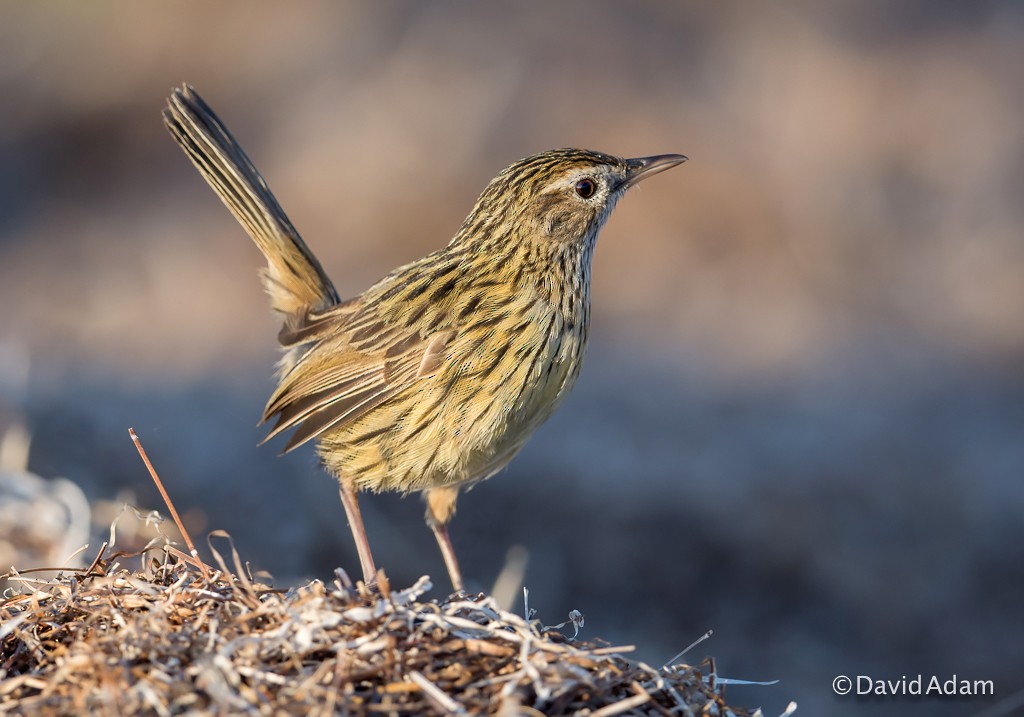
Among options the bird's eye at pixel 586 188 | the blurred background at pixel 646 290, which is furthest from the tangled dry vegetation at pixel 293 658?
the blurred background at pixel 646 290

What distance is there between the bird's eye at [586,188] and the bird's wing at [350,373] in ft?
3.02

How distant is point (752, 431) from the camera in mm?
9602

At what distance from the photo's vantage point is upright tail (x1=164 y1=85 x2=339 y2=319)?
609 centimetres

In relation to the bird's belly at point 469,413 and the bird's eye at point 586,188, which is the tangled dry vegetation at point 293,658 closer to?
the bird's belly at point 469,413

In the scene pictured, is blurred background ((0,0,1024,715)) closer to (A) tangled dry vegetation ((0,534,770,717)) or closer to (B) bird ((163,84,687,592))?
(B) bird ((163,84,687,592))

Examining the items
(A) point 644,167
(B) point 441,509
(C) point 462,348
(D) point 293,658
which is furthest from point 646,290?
(D) point 293,658

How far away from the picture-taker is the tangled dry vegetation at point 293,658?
9.78 feet

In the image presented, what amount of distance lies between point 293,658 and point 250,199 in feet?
11.3

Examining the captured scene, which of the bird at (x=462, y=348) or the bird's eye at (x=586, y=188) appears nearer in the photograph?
the bird at (x=462, y=348)

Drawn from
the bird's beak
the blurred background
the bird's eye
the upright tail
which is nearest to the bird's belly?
the bird's eye

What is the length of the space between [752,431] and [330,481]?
3361mm

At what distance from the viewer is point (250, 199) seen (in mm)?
6121

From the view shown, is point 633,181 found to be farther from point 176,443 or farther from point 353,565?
point 176,443

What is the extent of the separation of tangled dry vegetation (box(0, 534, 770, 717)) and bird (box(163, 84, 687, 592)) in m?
1.44
